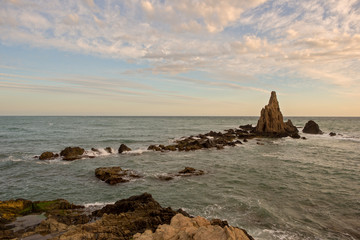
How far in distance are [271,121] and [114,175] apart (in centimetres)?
5214

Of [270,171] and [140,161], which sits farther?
[140,161]

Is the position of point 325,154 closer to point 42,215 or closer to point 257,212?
point 257,212

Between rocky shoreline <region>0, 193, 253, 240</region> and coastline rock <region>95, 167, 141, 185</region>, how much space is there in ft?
19.9

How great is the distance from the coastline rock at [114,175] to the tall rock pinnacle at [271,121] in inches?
1879

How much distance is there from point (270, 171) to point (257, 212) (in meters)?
11.6

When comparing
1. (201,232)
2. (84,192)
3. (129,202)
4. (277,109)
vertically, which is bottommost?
(84,192)

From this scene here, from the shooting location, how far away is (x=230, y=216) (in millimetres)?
13172

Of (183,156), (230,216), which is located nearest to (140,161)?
(183,156)

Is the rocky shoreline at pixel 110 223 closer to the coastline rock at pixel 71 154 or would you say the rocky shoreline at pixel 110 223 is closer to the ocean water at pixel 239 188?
the ocean water at pixel 239 188

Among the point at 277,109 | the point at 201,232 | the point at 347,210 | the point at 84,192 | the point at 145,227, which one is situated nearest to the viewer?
the point at 201,232

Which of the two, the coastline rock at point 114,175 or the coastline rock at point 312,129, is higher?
the coastline rock at point 312,129

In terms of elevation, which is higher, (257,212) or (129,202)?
(129,202)

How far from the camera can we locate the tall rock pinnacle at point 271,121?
196ft

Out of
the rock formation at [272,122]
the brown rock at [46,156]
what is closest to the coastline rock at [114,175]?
the brown rock at [46,156]
